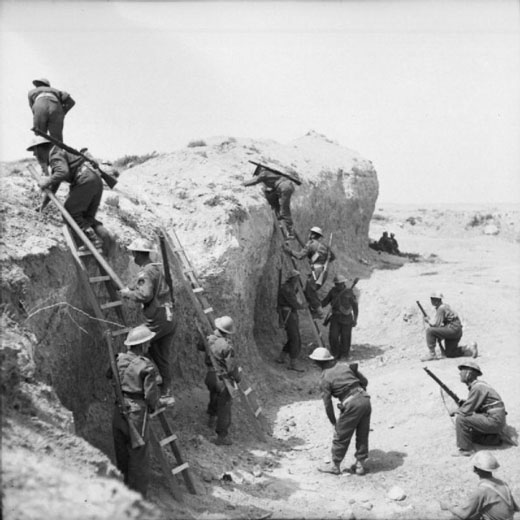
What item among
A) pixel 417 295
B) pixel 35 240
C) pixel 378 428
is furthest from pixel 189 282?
pixel 417 295

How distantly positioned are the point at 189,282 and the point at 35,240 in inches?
117

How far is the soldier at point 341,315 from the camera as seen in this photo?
14.4 m

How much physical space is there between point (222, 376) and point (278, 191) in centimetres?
617

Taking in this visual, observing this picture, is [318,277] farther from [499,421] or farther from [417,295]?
[499,421]

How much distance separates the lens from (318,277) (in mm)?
14250

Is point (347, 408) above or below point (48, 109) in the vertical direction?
below

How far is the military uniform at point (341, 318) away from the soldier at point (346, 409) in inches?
203

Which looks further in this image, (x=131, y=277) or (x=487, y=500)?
(x=131, y=277)

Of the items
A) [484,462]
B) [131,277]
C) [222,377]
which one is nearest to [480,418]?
[484,462]

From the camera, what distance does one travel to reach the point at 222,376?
9.39 meters

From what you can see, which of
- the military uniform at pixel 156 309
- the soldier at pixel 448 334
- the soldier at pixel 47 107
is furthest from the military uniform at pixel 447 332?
the soldier at pixel 47 107

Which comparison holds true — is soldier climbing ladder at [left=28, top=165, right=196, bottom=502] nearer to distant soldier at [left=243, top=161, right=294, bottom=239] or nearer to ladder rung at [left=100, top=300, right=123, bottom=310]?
ladder rung at [left=100, top=300, right=123, bottom=310]

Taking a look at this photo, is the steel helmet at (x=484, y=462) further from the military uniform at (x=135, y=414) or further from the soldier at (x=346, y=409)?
the military uniform at (x=135, y=414)

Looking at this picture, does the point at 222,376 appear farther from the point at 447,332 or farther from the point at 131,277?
the point at 447,332
